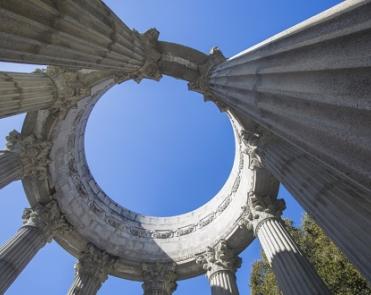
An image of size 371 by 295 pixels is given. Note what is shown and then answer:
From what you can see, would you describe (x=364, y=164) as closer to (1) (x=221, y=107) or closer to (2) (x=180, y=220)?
(1) (x=221, y=107)

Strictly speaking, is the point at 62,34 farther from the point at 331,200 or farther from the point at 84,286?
the point at 84,286

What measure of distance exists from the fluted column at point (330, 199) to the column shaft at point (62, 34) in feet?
21.8

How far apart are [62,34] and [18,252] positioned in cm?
1136

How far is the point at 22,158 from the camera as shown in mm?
15234

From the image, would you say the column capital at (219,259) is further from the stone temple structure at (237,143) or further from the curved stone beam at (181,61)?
the curved stone beam at (181,61)

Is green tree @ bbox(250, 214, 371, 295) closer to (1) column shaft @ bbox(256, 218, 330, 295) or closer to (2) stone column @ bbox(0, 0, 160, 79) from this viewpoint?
(1) column shaft @ bbox(256, 218, 330, 295)

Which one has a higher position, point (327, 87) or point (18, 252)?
point (18, 252)

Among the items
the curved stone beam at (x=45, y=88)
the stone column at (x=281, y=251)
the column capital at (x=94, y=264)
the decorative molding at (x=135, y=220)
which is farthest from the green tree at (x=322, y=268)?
the curved stone beam at (x=45, y=88)

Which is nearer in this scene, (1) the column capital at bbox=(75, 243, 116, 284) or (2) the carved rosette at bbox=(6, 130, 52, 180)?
(2) the carved rosette at bbox=(6, 130, 52, 180)

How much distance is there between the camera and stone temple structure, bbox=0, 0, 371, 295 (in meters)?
4.70

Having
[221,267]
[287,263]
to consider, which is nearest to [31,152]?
[221,267]

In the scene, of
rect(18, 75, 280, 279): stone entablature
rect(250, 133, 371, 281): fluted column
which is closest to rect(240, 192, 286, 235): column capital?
rect(18, 75, 280, 279): stone entablature

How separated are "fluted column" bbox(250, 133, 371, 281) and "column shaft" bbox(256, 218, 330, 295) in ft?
8.80

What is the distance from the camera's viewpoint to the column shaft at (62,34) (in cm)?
611
